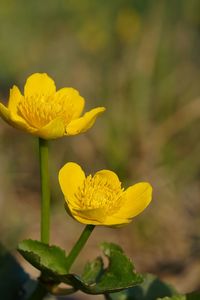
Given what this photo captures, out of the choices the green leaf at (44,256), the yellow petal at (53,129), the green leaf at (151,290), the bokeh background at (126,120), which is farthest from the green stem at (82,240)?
the bokeh background at (126,120)

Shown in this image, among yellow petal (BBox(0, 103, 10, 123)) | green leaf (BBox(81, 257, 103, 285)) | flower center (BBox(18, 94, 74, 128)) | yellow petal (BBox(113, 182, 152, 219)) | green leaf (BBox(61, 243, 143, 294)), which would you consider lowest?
green leaf (BBox(61, 243, 143, 294))

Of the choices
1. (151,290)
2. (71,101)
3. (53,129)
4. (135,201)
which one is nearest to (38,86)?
(71,101)

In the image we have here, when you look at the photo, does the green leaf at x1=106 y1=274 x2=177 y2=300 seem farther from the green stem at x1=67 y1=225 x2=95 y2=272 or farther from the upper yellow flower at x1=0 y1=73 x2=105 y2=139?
the upper yellow flower at x1=0 y1=73 x2=105 y2=139

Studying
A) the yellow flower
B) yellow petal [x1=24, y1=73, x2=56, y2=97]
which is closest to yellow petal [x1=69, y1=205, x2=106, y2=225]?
the yellow flower

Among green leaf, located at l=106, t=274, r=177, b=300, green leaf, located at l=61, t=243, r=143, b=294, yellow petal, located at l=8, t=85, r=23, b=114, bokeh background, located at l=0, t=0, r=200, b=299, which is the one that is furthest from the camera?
bokeh background, located at l=0, t=0, r=200, b=299

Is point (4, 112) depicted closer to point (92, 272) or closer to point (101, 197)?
point (101, 197)

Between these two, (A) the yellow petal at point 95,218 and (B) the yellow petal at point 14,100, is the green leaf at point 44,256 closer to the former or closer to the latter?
(A) the yellow petal at point 95,218
